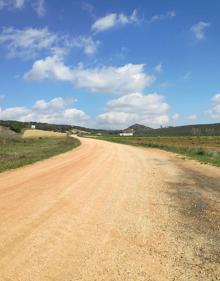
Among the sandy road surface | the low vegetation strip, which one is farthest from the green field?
the sandy road surface

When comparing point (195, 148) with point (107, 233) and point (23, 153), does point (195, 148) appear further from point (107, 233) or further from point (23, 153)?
point (107, 233)

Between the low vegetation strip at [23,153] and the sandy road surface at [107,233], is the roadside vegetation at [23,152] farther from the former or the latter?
the sandy road surface at [107,233]

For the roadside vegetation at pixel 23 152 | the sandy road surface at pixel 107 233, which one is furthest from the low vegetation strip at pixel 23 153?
the sandy road surface at pixel 107 233

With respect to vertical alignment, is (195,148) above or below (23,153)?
below

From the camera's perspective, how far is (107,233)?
7863mm

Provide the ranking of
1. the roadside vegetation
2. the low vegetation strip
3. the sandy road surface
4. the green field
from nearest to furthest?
the sandy road surface < the low vegetation strip < the roadside vegetation < the green field

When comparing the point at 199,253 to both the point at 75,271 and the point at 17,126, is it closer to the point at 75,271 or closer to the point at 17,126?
the point at 75,271

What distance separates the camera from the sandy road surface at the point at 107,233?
5.82 m

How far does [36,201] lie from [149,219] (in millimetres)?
3431

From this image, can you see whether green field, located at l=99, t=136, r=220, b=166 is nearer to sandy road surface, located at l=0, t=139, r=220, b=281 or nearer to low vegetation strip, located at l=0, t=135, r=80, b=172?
low vegetation strip, located at l=0, t=135, r=80, b=172

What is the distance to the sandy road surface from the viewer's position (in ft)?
19.1

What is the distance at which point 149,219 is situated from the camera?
926 cm

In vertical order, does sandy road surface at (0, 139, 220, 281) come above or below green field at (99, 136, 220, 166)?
above

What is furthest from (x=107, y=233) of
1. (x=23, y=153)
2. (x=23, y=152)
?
(x=23, y=152)
